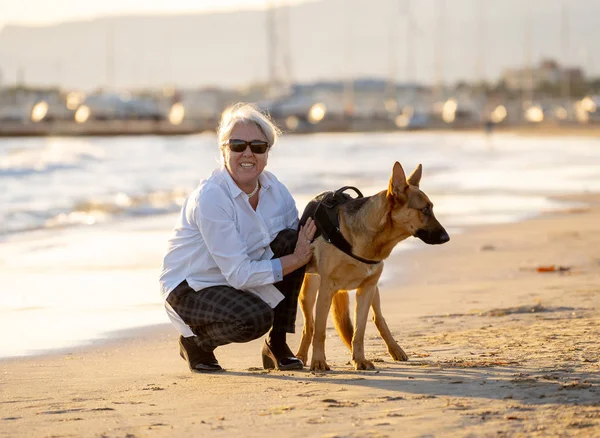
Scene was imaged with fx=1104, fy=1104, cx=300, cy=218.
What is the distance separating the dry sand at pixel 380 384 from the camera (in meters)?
4.54

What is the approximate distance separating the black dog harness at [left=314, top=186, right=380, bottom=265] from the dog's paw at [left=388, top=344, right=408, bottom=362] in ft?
1.77

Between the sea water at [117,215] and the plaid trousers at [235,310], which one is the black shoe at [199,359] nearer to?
the plaid trousers at [235,310]

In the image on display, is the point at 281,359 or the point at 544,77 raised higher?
the point at 544,77

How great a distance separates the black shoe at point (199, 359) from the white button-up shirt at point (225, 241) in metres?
0.07

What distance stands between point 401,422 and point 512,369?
1.13 meters

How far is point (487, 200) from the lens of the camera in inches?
723

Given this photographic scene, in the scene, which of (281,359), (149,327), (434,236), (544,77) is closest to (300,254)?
(281,359)

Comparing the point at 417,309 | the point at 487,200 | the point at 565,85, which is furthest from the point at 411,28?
the point at 417,309

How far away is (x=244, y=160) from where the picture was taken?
5.86m

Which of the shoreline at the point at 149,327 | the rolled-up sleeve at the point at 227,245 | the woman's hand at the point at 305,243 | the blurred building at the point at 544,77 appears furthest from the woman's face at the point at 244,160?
the blurred building at the point at 544,77

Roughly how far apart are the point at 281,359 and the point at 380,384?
863mm

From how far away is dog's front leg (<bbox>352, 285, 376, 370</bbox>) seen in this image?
5871 millimetres

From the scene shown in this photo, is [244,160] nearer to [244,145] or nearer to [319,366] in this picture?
[244,145]

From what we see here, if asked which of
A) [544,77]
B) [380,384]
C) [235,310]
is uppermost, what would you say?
[544,77]
